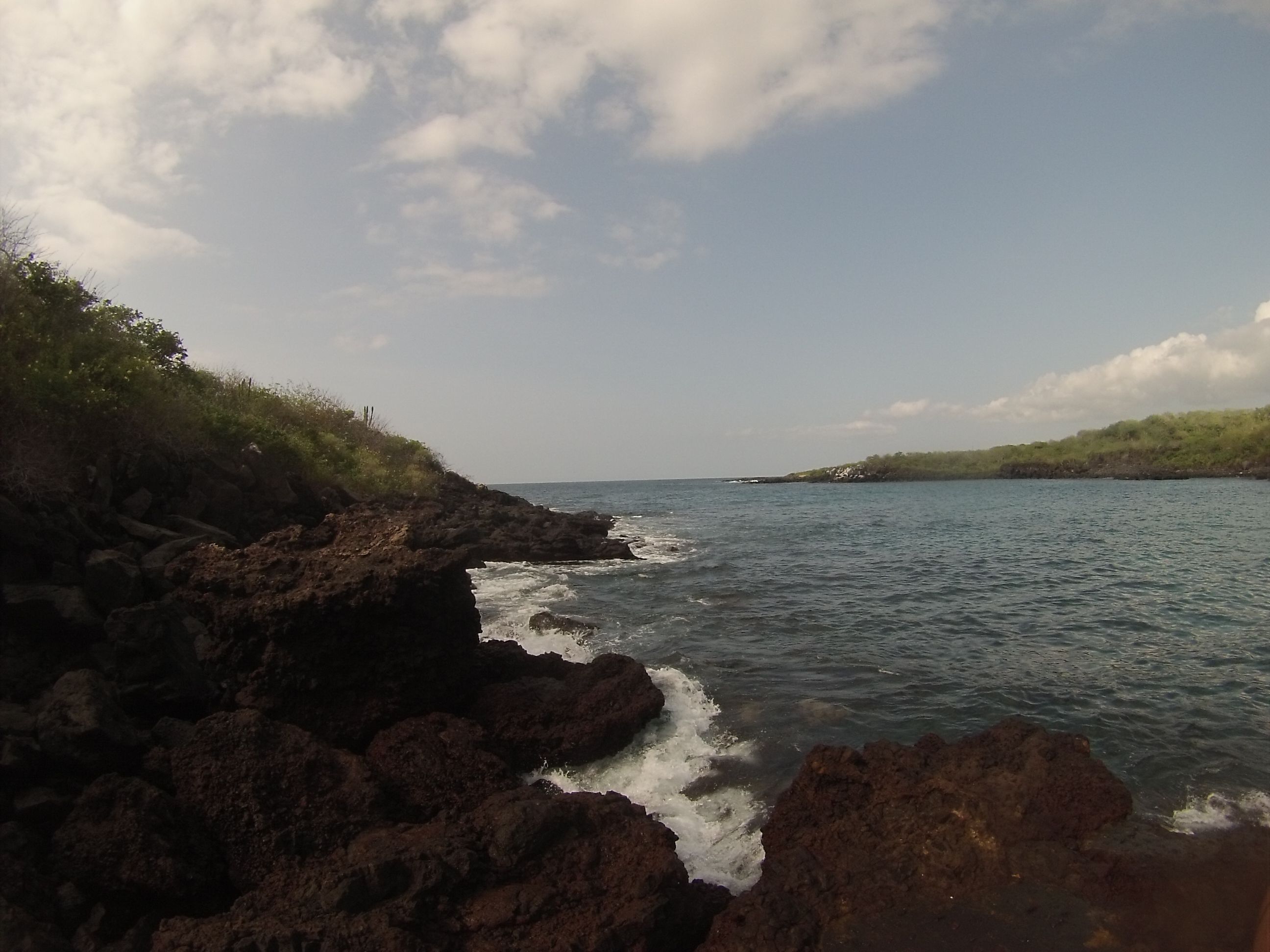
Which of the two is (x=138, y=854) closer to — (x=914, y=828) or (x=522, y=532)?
(x=914, y=828)

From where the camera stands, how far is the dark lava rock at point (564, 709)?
895 centimetres

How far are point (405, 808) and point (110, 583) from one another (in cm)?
552

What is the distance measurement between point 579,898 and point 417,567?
4633mm

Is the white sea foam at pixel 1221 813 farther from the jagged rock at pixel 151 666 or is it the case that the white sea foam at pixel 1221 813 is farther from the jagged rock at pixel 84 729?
the jagged rock at pixel 151 666

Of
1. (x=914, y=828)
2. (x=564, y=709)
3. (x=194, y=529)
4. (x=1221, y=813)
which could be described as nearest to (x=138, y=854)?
(x=564, y=709)

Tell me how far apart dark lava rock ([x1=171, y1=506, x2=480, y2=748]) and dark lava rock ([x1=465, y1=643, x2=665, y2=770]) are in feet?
2.27

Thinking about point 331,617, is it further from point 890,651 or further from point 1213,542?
point 1213,542

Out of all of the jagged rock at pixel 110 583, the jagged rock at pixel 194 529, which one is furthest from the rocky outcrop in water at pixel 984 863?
the jagged rock at pixel 194 529

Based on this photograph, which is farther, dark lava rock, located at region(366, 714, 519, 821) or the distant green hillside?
the distant green hillside

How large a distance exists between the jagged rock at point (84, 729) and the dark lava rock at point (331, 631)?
153 cm

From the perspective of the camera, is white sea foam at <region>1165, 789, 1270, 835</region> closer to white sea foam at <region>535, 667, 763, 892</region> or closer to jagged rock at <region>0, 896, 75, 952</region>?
white sea foam at <region>535, 667, 763, 892</region>

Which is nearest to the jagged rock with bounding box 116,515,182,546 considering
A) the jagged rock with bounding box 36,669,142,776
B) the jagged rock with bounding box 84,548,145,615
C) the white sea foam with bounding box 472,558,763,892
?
the jagged rock with bounding box 84,548,145,615

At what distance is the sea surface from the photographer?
8523mm

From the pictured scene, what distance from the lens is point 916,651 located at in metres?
14.4
